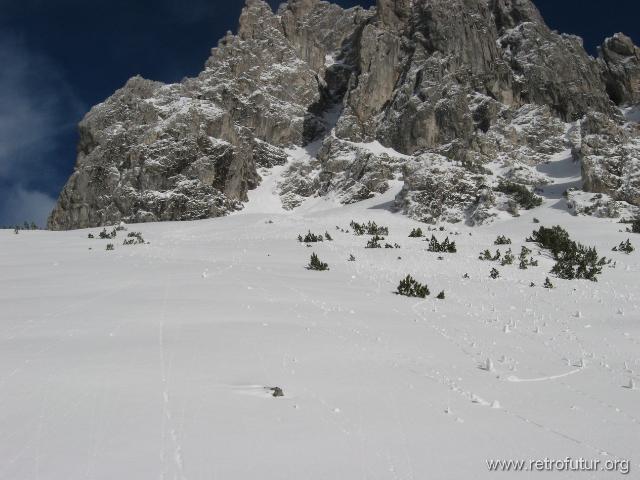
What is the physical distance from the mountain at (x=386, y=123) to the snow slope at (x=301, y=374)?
770 inches

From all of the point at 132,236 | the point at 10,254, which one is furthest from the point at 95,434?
the point at 132,236

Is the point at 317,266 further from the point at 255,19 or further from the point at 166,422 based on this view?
the point at 255,19

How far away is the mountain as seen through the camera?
32938mm

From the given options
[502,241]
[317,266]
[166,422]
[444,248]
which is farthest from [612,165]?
[166,422]

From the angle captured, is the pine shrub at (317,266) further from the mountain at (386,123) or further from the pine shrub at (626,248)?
the mountain at (386,123)

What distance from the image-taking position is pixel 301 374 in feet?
20.0

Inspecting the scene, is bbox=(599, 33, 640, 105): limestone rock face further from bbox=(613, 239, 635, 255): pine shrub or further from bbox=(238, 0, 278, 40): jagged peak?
bbox=(238, 0, 278, 40): jagged peak

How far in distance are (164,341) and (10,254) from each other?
13.4m

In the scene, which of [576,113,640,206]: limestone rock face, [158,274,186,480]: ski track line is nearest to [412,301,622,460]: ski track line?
[158,274,186,480]: ski track line

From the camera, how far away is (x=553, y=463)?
407cm

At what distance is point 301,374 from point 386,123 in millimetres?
47115

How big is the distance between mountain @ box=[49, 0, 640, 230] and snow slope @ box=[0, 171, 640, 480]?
770 inches

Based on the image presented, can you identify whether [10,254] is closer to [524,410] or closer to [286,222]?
[286,222]

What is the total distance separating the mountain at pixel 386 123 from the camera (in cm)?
3294
